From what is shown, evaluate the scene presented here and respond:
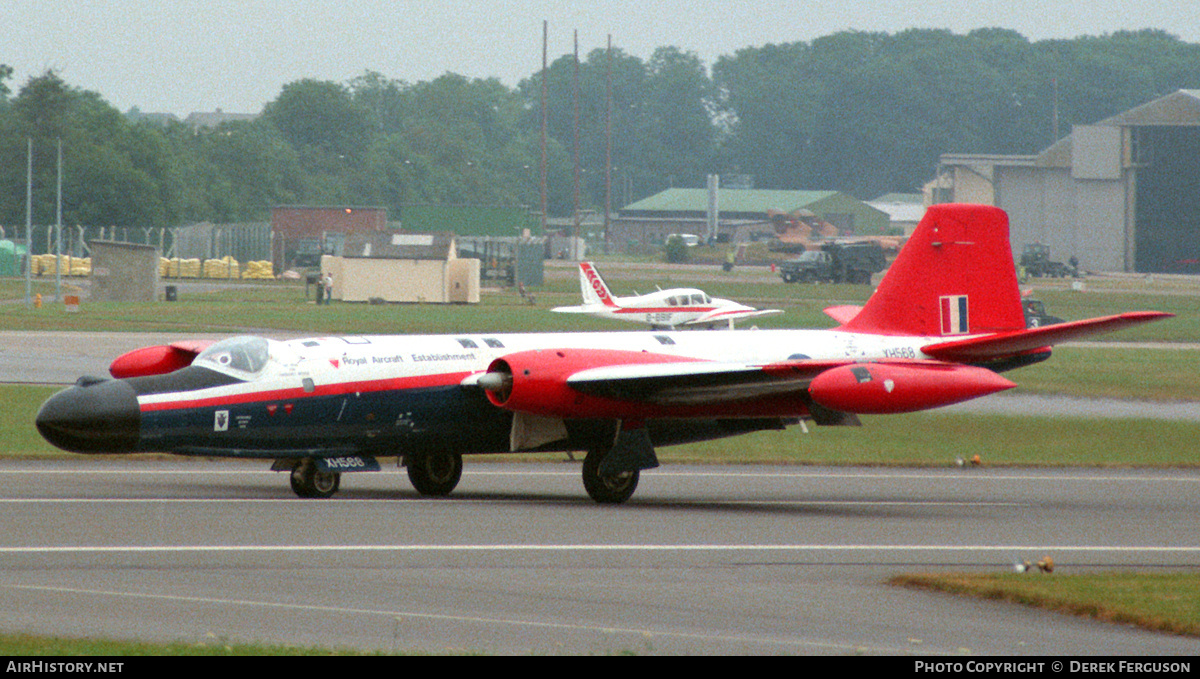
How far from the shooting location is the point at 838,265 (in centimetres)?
9294

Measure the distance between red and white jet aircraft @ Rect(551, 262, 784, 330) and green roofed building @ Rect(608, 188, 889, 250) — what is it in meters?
103

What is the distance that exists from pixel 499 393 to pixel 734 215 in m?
153

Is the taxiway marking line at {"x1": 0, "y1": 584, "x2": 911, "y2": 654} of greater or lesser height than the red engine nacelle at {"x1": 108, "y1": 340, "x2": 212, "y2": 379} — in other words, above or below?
below

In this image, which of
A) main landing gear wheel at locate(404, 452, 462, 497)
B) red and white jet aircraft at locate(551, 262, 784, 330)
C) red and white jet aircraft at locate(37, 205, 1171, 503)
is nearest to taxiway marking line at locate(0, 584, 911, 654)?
red and white jet aircraft at locate(37, 205, 1171, 503)

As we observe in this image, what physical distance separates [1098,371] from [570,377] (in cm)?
2701

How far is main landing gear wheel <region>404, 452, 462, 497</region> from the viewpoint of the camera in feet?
70.3

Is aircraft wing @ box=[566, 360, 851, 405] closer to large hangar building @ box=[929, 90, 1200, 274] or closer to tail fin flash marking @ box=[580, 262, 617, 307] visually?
tail fin flash marking @ box=[580, 262, 617, 307]

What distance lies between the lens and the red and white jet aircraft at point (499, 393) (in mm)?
19094

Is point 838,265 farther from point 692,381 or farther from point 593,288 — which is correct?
point 692,381

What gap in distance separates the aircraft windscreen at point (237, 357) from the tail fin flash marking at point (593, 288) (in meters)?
36.0

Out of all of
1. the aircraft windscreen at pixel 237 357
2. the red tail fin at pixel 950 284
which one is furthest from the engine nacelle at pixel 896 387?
the aircraft windscreen at pixel 237 357

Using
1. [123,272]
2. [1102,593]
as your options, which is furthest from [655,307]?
[1102,593]

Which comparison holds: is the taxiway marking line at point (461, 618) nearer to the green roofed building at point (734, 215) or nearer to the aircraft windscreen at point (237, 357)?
the aircraft windscreen at point (237, 357)
